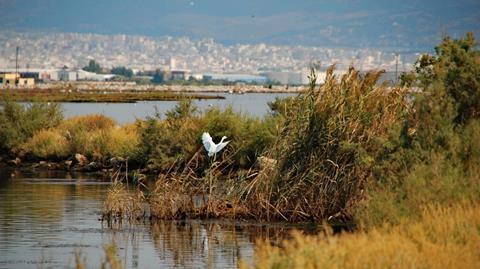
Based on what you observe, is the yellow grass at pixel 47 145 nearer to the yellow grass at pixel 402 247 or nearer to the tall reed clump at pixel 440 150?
the tall reed clump at pixel 440 150

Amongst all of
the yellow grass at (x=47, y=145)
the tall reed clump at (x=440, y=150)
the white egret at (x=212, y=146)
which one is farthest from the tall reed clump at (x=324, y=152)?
the yellow grass at (x=47, y=145)

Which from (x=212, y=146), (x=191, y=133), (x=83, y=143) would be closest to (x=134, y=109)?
(x=83, y=143)

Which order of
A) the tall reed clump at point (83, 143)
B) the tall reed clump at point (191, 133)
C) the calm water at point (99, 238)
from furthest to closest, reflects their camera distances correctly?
1. the tall reed clump at point (83, 143)
2. the tall reed clump at point (191, 133)
3. the calm water at point (99, 238)

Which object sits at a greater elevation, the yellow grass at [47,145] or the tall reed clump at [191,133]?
the tall reed clump at [191,133]

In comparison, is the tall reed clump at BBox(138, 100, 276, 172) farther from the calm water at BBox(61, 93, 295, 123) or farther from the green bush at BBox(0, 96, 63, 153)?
the calm water at BBox(61, 93, 295, 123)

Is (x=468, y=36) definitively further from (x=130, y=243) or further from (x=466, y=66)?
(x=130, y=243)

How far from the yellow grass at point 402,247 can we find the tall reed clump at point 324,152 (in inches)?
318

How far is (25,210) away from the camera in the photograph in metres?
29.1

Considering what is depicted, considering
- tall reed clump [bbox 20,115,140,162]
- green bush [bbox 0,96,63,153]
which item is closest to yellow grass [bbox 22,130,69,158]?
tall reed clump [bbox 20,115,140,162]

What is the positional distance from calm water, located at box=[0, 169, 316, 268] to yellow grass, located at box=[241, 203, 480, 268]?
4570 millimetres

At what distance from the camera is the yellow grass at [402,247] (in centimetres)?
1409

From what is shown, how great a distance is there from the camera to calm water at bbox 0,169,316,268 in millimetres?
21531

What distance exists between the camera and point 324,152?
2605 centimetres

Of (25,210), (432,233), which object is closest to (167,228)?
(25,210)
